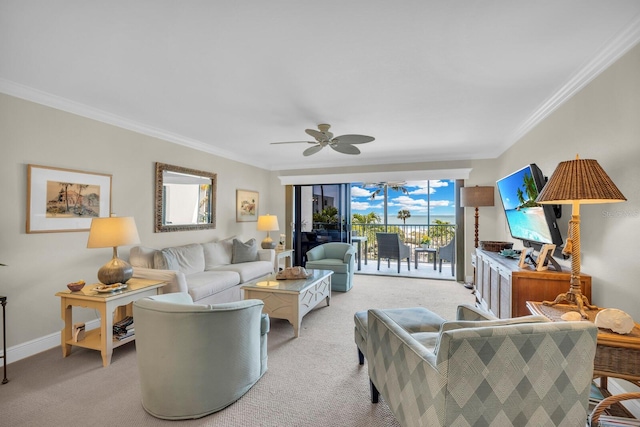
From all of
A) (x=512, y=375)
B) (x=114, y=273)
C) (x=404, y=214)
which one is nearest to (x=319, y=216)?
(x=404, y=214)

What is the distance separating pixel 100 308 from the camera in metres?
2.44

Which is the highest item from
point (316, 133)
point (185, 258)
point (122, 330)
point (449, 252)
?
point (316, 133)

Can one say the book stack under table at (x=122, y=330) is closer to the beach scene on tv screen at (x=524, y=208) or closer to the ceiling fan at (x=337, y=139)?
the ceiling fan at (x=337, y=139)

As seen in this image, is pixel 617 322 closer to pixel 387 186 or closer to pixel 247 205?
pixel 247 205

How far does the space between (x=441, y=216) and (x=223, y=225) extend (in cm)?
668

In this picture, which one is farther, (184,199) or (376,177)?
(376,177)

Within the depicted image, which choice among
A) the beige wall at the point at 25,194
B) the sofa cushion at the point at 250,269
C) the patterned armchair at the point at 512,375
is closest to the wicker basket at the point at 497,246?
the patterned armchair at the point at 512,375

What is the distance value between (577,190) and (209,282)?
11.5ft

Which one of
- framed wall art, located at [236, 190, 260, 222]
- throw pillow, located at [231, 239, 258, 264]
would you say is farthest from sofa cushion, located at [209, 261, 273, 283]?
framed wall art, located at [236, 190, 260, 222]

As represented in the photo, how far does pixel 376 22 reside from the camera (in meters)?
1.71

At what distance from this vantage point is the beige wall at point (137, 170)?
187cm

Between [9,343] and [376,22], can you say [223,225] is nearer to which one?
[9,343]

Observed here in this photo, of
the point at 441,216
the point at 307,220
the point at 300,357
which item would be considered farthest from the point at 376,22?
the point at 441,216

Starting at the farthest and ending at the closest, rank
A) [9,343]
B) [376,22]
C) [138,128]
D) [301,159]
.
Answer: [301,159]
[138,128]
[9,343]
[376,22]
